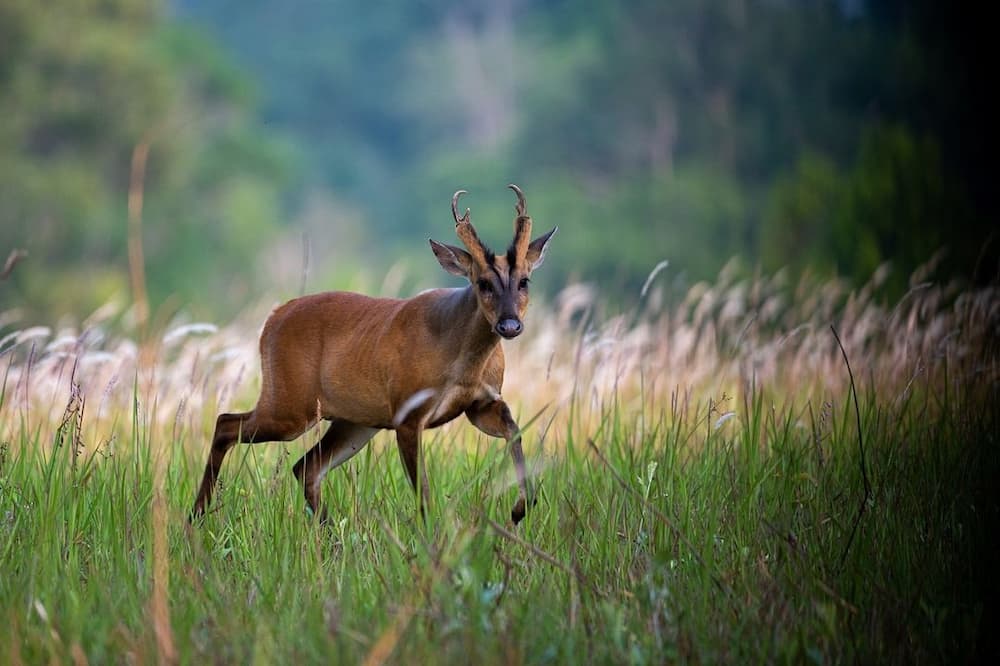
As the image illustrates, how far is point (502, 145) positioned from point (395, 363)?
3688 cm

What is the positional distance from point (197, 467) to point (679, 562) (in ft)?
8.51

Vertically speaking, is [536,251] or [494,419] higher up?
[536,251]

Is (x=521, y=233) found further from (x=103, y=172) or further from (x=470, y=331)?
(x=103, y=172)

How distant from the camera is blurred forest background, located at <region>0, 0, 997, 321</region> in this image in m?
28.3

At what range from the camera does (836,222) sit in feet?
85.5

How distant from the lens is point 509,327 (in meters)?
5.70

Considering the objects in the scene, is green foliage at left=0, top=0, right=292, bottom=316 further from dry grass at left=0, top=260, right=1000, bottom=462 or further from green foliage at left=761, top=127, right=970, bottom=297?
dry grass at left=0, top=260, right=1000, bottom=462

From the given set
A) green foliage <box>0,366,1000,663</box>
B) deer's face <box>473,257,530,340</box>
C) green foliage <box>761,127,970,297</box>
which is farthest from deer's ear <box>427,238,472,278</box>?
green foliage <box>761,127,970,297</box>

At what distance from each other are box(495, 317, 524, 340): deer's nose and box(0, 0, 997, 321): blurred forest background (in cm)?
1732

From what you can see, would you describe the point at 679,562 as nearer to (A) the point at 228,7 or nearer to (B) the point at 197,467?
(B) the point at 197,467

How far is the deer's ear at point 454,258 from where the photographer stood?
617 cm

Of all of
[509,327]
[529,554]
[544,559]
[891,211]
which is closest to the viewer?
[544,559]

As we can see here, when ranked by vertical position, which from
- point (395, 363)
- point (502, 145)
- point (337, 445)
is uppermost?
point (502, 145)

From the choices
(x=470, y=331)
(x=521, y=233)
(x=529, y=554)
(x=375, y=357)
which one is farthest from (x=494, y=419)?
(x=529, y=554)
